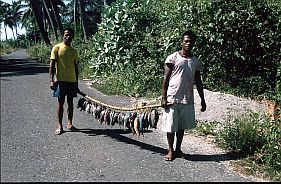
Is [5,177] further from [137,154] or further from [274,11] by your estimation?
[274,11]

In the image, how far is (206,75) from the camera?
10.2 m

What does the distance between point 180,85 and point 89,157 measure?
5.41ft

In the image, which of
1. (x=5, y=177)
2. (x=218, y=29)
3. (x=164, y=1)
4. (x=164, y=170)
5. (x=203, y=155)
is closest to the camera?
(x=5, y=177)

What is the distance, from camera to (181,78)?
5262 millimetres

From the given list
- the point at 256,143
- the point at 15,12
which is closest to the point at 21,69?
the point at 256,143

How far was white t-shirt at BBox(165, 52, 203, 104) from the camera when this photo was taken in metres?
5.23

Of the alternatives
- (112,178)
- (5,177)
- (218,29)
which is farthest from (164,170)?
(218,29)

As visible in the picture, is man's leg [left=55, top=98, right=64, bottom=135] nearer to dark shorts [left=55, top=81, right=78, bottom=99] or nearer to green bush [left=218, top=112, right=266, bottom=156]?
dark shorts [left=55, top=81, right=78, bottom=99]

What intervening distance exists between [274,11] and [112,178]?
6.79 metres

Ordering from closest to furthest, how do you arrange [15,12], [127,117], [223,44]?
[127,117] → [223,44] → [15,12]

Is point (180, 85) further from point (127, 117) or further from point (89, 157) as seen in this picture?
point (89, 157)

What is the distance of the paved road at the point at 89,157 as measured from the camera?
→ 4.92m

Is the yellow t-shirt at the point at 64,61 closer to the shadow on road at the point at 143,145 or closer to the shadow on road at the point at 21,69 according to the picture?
the shadow on road at the point at 143,145

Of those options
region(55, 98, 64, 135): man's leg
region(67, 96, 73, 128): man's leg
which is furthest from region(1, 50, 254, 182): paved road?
region(67, 96, 73, 128): man's leg
